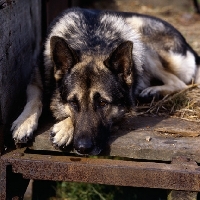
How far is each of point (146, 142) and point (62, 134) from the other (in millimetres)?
582

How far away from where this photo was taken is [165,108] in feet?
12.2

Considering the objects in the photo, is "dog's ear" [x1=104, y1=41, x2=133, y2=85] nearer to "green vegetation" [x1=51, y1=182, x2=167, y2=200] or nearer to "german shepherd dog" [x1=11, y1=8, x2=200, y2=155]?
"german shepherd dog" [x1=11, y1=8, x2=200, y2=155]

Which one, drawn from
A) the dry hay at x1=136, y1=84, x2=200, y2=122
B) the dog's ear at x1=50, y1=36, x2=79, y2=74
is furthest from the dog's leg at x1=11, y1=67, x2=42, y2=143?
the dry hay at x1=136, y1=84, x2=200, y2=122

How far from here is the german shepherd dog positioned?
117 inches

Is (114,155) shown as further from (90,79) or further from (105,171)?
(90,79)

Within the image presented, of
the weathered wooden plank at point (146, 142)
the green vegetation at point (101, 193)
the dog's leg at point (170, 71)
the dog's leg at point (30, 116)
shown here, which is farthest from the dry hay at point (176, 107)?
the green vegetation at point (101, 193)

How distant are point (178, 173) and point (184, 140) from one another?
41cm

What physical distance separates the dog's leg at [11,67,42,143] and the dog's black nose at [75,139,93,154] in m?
0.39

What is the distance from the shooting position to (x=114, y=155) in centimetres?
293

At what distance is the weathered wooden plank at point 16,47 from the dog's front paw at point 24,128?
130 mm

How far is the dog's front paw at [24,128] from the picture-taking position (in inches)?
116

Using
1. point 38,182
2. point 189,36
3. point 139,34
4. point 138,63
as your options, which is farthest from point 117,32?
point 189,36

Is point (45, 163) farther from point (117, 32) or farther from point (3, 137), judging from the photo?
point (117, 32)

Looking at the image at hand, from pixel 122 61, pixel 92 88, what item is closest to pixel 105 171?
pixel 92 88
